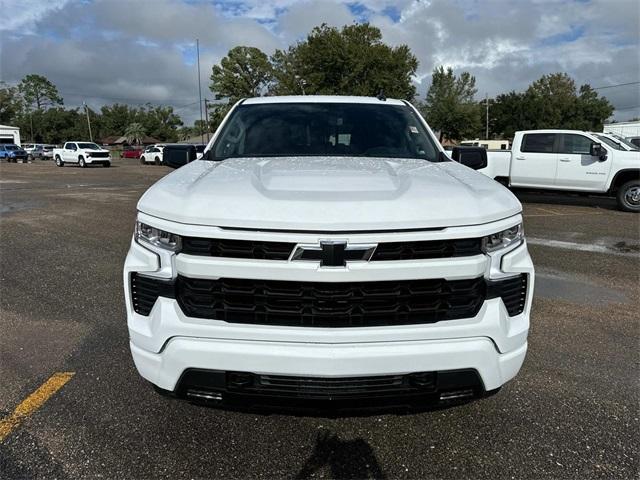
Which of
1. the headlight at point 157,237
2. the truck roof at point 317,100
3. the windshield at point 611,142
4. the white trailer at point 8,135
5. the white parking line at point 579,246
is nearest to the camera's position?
the headlight at point 157,237

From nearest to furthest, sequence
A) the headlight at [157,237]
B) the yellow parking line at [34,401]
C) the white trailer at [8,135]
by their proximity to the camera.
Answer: the headlight at [157,237], the yellow parking line at [34,401], the white trailer at [8,135]

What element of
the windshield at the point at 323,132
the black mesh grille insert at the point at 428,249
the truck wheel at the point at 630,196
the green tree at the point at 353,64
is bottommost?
the truck wheel at the point at 630,196

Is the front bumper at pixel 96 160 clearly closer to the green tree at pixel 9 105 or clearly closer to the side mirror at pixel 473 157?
the side mirror at pixel 473 157

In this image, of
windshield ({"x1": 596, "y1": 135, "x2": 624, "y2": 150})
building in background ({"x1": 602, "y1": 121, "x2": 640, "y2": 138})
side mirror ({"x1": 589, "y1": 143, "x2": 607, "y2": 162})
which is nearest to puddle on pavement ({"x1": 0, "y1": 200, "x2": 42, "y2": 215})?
side mirror ({"x1": 589, "y1": 143, "x2": 607, "y2": 162})

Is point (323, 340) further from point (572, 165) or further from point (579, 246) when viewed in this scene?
point (572, 165)

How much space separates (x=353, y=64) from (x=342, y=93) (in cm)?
324

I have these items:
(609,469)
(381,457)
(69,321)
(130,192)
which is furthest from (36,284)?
(130,192)

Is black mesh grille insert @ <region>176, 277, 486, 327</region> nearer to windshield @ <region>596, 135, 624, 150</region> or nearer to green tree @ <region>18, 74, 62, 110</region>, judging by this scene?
windshield @ <region>596, 135, 624, 150</region>

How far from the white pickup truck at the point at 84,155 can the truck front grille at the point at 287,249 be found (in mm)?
38171

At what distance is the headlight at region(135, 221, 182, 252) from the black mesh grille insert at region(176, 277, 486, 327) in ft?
0.54

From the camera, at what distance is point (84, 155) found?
118 ft

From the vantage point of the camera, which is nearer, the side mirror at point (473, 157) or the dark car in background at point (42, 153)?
the side mirror at point (473, 157)

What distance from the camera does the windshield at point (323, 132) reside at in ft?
11.2

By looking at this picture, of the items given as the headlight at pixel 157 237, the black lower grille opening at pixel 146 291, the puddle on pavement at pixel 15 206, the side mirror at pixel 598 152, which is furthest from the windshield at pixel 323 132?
the puddle on pavement at pixel 15 206
